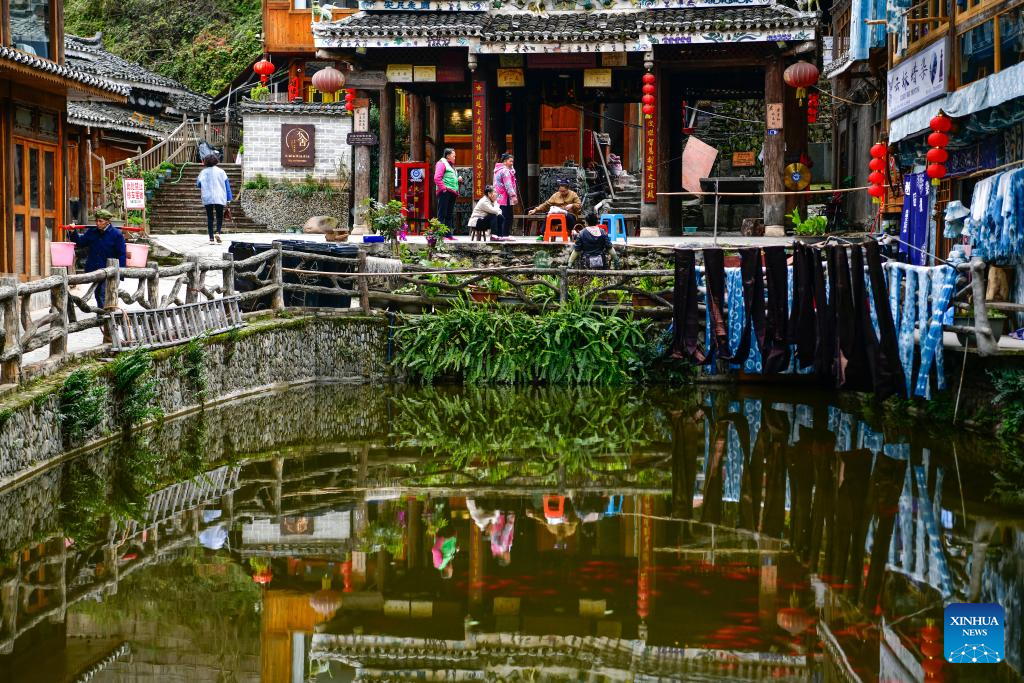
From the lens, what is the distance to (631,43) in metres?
22.6

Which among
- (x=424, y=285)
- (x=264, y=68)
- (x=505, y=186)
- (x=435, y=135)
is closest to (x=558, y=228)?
(x=505, y=186)

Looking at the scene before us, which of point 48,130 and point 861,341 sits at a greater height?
point 48,130

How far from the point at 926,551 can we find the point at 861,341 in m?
5.45

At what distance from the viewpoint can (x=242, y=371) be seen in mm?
15641

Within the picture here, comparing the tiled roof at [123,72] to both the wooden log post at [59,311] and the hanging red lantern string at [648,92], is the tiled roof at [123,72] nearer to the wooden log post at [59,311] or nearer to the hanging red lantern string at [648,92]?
the hanging red lantern string at [648,92]

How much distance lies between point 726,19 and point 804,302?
8.84 metres

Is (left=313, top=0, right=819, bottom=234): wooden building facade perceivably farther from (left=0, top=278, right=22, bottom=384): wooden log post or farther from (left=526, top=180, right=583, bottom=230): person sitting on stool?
(left=0, top=278, right=22, bottom=384): wooden log post

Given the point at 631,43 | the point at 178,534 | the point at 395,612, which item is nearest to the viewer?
the point at 395,612

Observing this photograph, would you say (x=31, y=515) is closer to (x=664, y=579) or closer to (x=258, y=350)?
(x=664, y=579)

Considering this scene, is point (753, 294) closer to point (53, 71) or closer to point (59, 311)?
point (59, 311)

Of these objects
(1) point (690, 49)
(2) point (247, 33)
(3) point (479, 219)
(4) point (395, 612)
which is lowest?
(4) point (395, 612)

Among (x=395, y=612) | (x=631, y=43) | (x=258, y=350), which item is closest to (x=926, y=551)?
(x=395, y=612)

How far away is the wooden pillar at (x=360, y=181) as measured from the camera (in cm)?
2391

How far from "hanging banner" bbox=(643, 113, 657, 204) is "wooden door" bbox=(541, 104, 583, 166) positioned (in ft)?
23.7
